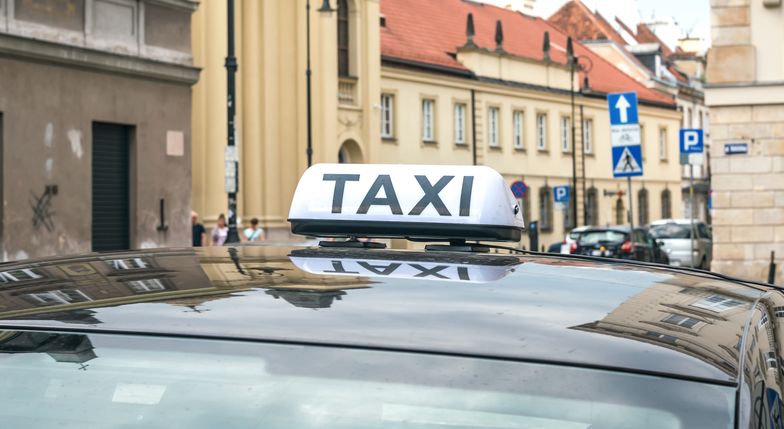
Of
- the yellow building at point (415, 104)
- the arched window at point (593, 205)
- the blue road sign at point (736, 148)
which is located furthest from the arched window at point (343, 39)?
the arched window at point (593, 205)

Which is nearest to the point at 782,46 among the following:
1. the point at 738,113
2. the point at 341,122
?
the point at 738,113

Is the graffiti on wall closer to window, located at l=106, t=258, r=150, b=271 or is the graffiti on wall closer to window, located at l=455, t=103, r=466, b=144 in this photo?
window, located at l=106, t=258, r=150, b=271

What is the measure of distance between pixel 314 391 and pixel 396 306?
12.1 inches

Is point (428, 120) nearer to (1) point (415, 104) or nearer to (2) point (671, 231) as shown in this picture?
(1) point (415, 104)

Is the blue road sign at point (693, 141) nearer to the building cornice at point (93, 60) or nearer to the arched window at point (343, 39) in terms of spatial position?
the building cornice at point (93, 60)

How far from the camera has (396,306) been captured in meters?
2.36

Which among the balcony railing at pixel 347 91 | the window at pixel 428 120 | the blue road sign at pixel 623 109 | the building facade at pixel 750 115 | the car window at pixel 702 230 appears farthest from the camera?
the window at pixel 428 120

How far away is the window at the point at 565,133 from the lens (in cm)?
6819

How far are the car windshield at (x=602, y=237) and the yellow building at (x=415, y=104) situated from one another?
8.51 m

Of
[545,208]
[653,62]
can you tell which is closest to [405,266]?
[545,208]

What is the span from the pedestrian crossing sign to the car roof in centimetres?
2183

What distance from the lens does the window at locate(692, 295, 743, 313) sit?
9.15ft

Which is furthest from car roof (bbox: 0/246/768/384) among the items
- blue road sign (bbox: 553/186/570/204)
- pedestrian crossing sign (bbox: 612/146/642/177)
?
blue road sign (bbox: 553/186/570/204)

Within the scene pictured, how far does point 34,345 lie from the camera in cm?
228
